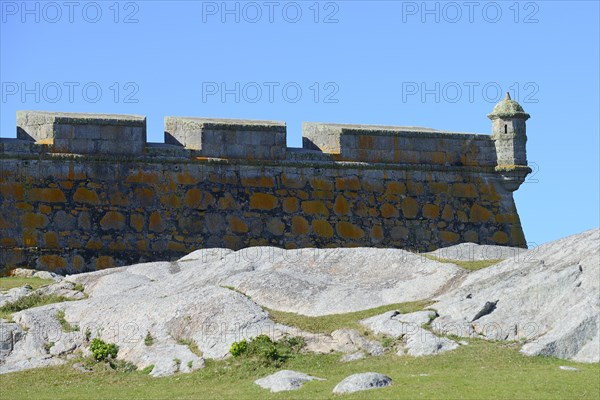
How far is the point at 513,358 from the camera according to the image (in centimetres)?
2191

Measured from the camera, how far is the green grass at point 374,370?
1958 centimetres

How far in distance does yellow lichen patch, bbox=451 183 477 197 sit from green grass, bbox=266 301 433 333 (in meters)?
11.5

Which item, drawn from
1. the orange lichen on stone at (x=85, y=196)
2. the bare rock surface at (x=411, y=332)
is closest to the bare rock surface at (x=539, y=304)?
the bare rock surface at (x=411, y=332)

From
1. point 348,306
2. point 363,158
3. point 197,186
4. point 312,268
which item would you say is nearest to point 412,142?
point 363,158

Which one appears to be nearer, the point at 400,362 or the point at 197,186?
the point at 400,362

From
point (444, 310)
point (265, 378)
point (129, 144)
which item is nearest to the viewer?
point (265, 378)

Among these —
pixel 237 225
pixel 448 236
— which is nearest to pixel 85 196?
pixel 237 225

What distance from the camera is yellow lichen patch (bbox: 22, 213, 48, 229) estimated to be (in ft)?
106

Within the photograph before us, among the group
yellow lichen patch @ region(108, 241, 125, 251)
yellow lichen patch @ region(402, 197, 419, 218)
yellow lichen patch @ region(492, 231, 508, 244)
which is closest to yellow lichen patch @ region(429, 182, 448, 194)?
yellow lichen patch @ region(402, 197, 419, 218)

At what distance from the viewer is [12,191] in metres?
32.4

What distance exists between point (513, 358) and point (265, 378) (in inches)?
165

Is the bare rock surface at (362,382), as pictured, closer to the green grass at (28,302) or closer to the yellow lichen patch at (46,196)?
the green grass at (28,302)

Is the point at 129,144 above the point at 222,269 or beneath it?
above

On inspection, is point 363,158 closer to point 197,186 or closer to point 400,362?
point 197,186
